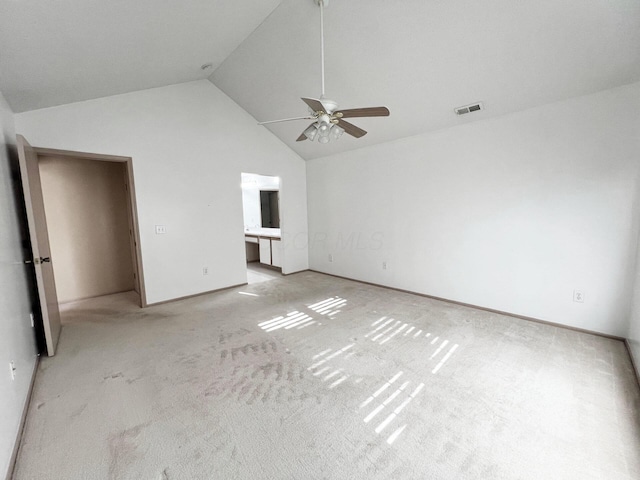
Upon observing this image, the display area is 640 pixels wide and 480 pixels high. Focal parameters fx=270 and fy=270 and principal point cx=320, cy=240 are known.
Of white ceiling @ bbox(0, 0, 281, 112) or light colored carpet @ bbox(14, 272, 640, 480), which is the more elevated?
white ceiling @ bbox(0, 0, 281, 112)

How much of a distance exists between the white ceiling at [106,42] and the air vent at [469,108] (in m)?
2.29

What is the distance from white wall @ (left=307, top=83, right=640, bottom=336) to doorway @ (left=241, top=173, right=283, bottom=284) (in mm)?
2091

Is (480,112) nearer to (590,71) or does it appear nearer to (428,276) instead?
(590,71)

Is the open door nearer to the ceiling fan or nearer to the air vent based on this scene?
the ceiling fan

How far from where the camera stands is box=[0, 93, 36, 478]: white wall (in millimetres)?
1452

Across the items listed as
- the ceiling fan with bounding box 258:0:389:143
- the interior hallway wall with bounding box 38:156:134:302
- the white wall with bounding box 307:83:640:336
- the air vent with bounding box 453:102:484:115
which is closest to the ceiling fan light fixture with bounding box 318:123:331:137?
the ceiling fan with bounding box 258:0:389:143

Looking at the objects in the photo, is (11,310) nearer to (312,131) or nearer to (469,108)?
(312,131)

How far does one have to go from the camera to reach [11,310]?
1.83 m

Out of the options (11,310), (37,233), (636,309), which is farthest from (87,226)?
(636,309)

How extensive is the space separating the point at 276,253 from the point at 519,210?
13.7 ft

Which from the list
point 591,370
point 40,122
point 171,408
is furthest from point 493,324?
point 40,122

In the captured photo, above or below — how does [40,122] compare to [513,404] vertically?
above

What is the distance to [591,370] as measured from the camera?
217cm

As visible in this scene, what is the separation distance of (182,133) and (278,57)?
1.75m
